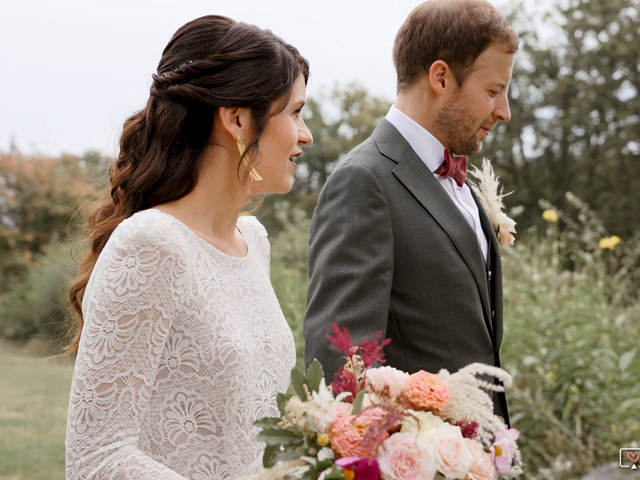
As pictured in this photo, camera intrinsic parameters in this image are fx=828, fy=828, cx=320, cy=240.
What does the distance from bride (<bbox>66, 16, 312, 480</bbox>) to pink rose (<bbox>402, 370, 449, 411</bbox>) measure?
1.45 feet

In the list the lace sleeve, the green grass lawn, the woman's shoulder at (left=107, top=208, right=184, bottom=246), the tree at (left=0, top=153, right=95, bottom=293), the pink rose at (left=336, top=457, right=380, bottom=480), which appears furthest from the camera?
the tree at (left=0, top=153, right=95, bottom=293)

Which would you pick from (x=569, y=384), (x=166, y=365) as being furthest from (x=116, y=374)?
(x=569, y=384)

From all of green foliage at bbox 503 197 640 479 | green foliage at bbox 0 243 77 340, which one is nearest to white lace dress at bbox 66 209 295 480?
green foliage at bbox 503 197 640 479

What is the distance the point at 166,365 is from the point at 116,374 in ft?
0.43

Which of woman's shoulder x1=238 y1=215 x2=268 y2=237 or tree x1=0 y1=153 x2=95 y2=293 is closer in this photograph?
woman's shoulder x1=238 y1=215 x2=268 y2=237

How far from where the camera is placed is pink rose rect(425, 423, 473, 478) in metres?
1.49

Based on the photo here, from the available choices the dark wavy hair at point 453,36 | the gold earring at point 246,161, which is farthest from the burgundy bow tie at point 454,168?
the gold earring at point 246,161

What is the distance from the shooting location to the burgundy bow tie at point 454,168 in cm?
249

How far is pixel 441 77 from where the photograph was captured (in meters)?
2.48

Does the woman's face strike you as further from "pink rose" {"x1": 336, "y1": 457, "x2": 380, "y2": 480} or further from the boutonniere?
the boutonniere

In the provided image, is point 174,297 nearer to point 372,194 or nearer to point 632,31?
point 372,194

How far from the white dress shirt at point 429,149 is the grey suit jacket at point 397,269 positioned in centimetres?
8

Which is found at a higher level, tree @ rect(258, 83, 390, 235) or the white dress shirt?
the white dress shirt

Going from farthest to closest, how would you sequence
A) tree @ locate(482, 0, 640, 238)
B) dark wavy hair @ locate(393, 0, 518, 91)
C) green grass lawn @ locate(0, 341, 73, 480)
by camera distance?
tree @ locate(482, 0, 640, 238) → green grass lawn @ locate(0, 341, 73, 480) → dark wavy hair @ locate(393, 0, 518, 91)
